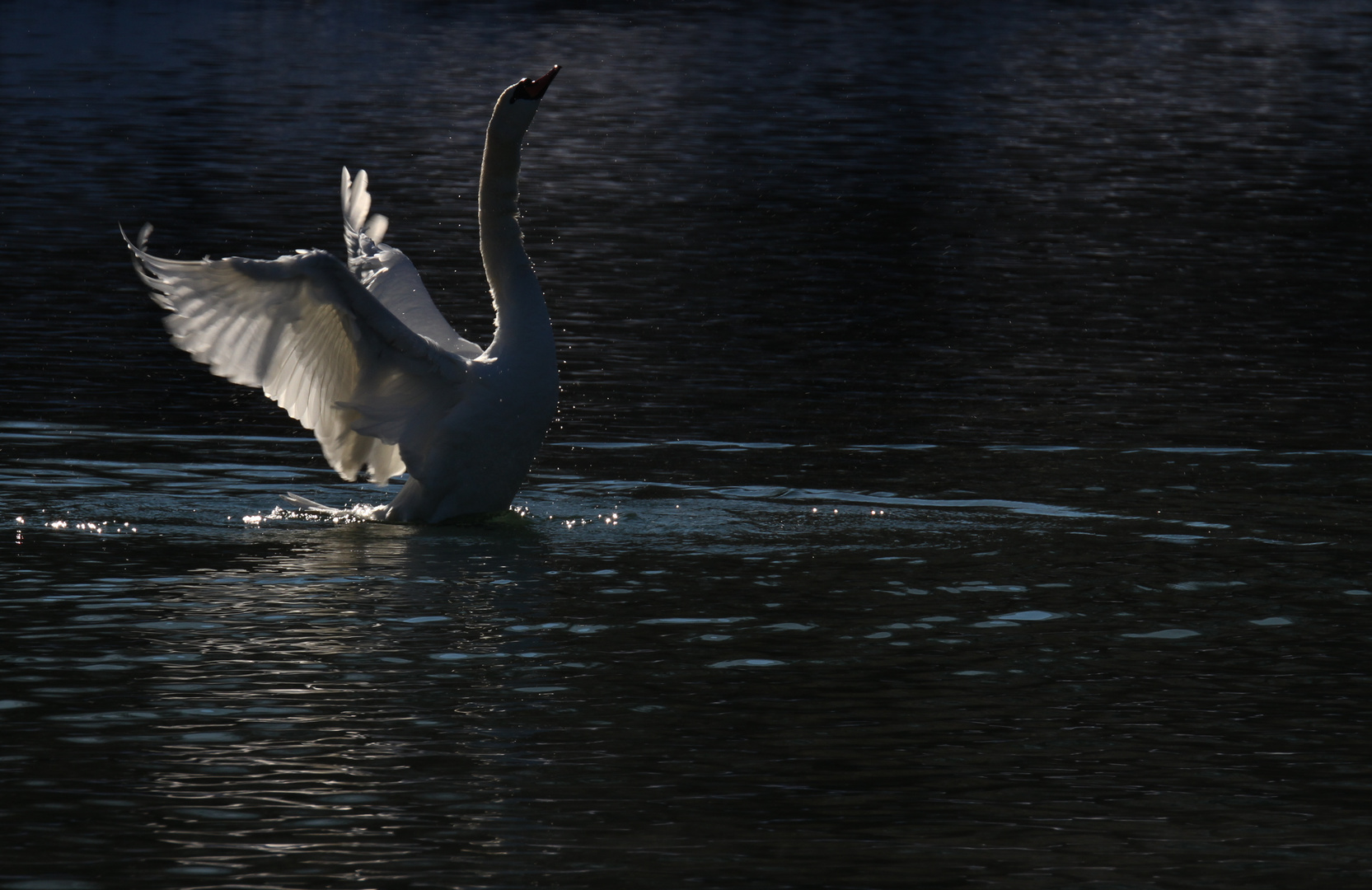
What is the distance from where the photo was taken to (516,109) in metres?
13.3

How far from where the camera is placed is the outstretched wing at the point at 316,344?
1206 centimetres

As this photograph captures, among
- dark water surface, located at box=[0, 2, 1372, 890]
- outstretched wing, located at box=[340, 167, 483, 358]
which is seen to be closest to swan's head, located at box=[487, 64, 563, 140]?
Result: outstretched wing, located at box=[340, 167, 483, 358]

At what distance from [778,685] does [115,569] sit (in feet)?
12.6

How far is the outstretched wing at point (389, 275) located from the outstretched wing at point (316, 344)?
757mm

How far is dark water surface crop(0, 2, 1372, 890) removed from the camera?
7672 millimetres

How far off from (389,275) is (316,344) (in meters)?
2.18

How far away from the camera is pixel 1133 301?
23.9m

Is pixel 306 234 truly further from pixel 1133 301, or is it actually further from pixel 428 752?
pixel 428 752

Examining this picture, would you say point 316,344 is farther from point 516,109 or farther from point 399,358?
point 516,109

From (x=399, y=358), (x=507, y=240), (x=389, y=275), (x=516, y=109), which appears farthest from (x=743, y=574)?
(x=389, y=275)

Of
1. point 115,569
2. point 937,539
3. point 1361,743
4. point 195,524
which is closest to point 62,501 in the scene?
point 195,524

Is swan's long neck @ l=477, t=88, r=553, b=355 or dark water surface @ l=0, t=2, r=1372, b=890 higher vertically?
swan's long neck @ l=477, t=88, r=553, b=355

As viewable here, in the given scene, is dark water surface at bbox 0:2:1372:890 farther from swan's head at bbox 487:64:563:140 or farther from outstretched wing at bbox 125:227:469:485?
swan's head at bbox 487:64:563:140

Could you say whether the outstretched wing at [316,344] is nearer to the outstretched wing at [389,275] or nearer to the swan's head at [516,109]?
the outstretched wing at [389,275]
